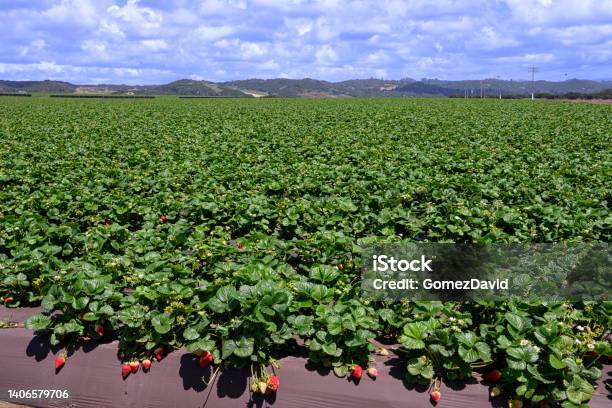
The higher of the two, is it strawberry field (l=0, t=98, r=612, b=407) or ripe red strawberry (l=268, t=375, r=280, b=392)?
strawberry field (l=0, t=98, r=612, b=407)

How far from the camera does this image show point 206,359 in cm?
349

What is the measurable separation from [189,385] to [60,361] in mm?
1091

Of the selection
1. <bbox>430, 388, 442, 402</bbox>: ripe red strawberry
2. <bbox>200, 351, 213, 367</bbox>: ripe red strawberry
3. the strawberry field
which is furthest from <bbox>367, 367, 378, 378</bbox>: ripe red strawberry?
<bbox>200, 351, 213, 367</bbox>: ripe red strawberry

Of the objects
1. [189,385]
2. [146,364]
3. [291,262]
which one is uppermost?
[291,262]

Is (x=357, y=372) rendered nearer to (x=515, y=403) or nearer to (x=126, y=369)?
(x=515, y=403)

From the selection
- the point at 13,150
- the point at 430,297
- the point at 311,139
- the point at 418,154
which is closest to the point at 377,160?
the point at 418,154

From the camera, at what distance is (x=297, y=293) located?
12.4ft

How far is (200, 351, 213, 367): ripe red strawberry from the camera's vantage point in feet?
11.5

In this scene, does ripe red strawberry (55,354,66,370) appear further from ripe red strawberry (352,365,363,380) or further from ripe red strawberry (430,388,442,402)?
ripe red strawberry (430,388,442,402)

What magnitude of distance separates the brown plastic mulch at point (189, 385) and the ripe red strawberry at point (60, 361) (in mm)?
34

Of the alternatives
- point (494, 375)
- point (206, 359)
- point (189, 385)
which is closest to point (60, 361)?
point (189, 385)

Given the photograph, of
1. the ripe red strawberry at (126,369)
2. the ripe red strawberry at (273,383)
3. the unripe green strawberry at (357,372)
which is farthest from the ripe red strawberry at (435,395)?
the ripe red strawberry at (126,369)

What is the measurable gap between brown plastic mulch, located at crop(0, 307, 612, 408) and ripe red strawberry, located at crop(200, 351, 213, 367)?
2.4 inches

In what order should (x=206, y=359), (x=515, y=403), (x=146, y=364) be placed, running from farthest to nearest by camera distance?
(x=146, y=364), (x=206, y=359), (x=515, y=403)
